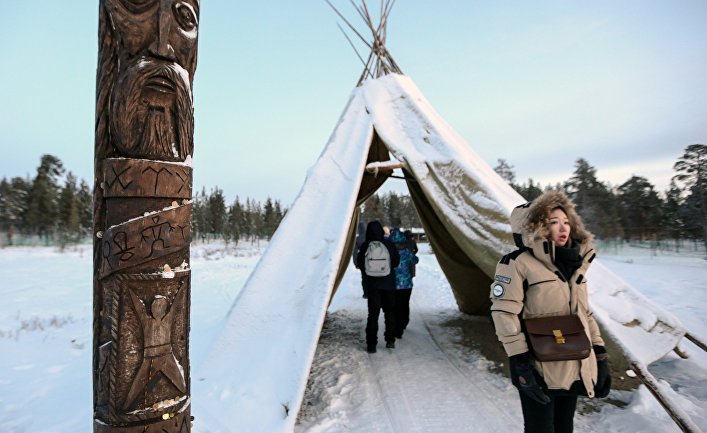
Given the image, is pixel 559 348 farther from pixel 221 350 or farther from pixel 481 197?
pixel 221 350

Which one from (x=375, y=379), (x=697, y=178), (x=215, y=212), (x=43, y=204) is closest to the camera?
(x=375, y=379)

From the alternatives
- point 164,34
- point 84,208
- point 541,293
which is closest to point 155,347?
point 164,34

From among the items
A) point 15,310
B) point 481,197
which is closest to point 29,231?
point 15,310

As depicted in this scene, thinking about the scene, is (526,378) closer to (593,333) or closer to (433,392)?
(593,333)

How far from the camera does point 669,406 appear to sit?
2740mm

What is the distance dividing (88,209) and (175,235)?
43.1 m

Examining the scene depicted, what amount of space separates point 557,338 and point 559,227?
0.60 metres

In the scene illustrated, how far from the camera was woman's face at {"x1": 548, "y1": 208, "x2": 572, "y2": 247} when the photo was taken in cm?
209

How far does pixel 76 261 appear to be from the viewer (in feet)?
55.4

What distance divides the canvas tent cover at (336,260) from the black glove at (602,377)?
145 cm

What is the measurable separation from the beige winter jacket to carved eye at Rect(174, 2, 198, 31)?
6.64 feet

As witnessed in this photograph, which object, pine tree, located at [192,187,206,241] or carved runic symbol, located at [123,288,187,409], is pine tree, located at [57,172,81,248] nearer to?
pine tree, located at [192,187,206,241]

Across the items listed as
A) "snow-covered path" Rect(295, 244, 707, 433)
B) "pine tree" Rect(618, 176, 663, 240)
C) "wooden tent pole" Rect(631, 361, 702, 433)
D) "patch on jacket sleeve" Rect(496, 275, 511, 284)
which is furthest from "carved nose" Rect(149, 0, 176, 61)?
"pine tree" Rect(618, 176, 663, 240)

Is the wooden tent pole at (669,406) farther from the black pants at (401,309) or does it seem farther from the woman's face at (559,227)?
the black pants at (401,309)
